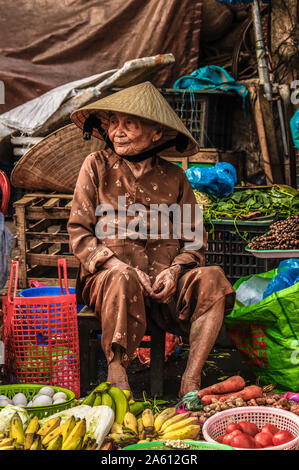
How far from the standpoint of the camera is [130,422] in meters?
2.70

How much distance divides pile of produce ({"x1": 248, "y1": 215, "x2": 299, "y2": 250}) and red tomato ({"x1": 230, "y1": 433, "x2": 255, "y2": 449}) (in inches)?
69.7

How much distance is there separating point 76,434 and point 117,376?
3.16 feet

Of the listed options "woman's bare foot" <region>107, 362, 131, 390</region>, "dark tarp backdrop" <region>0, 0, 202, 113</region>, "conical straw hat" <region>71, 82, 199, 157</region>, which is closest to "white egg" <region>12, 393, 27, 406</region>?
"woman's bare foot" <region>107, 362, 131, 390</region>

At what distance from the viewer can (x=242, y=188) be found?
5.34 m

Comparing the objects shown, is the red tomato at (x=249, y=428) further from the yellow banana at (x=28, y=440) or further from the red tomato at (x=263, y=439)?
the yellow banana at (x=28, y=440)

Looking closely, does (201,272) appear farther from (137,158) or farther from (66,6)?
(66,6)

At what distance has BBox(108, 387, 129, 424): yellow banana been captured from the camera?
9.25 feet

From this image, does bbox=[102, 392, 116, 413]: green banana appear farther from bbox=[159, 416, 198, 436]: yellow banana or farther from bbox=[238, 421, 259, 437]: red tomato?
bbox=[238, 421, 259, 437]: red tomato

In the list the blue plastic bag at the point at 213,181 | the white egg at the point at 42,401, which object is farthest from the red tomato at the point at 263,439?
the blue plastic bag at the point at 213,181

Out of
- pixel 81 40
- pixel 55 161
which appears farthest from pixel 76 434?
pixel 81 40

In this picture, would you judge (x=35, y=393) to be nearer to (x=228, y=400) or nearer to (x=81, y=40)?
(x=228, y=400)

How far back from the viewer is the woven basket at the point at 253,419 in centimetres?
278
